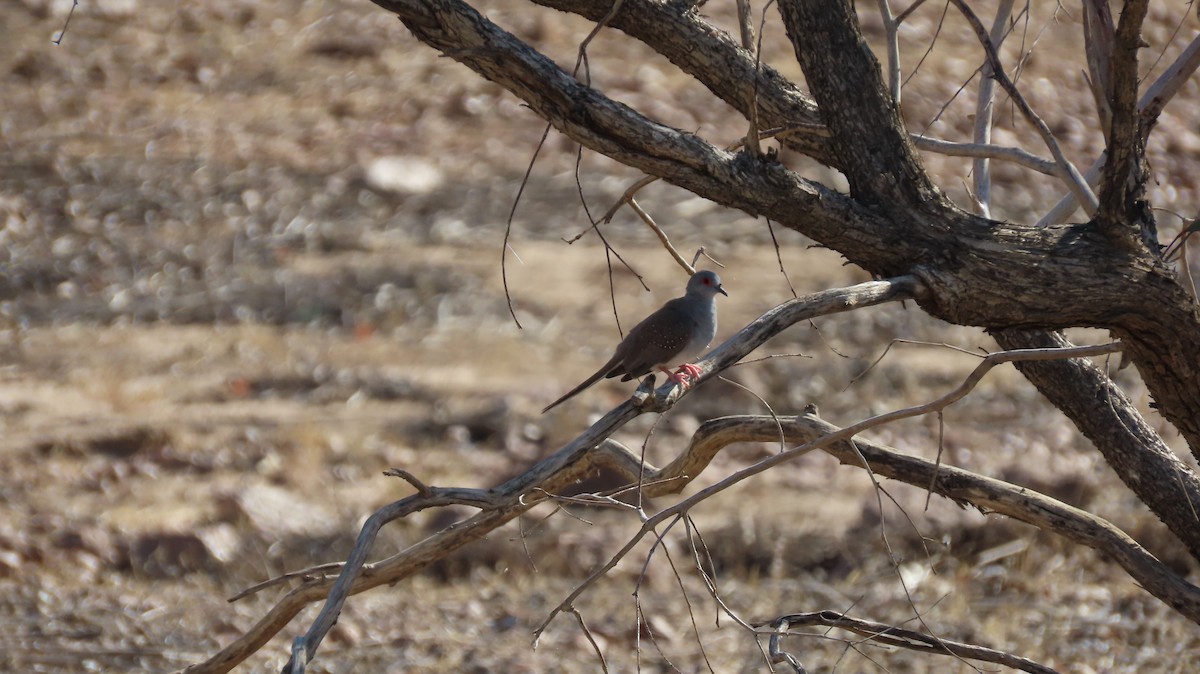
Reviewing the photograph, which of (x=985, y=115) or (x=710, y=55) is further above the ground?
(x=985, y=115)

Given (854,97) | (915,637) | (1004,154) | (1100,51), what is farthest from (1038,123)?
(915,637)

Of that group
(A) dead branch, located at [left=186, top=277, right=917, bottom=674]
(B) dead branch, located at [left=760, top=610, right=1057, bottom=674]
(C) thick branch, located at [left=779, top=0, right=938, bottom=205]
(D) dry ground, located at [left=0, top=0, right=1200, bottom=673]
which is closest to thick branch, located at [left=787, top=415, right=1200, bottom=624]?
(D) dry ground, located at [left=0, top=0, right=1200, bottom=673]

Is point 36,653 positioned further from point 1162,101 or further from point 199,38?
point 199,38

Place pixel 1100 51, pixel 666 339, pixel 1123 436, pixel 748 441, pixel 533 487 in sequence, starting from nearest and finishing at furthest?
pixel 533 487
pixel 1100 51
pixel 748 441
pixel 1123 436
pixel 666 339

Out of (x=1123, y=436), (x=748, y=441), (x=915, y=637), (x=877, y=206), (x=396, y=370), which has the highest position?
(x=877, y=206)

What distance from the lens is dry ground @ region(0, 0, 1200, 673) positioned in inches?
235

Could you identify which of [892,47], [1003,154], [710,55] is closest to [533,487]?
[710,55]

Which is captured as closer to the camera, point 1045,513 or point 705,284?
point 1045,513

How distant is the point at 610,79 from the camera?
43.9 feet

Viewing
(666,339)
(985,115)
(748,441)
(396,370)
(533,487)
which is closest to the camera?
(533,487)

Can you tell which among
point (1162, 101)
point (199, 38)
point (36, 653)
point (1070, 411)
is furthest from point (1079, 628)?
point (199, 38)

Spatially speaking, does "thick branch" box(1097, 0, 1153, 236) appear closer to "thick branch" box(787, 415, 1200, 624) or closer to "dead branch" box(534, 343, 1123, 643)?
"dead branch" box(534, 343, 1123, 643)

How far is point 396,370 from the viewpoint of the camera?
9.28 metres

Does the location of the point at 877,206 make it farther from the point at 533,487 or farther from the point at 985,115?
the point at 533,487
